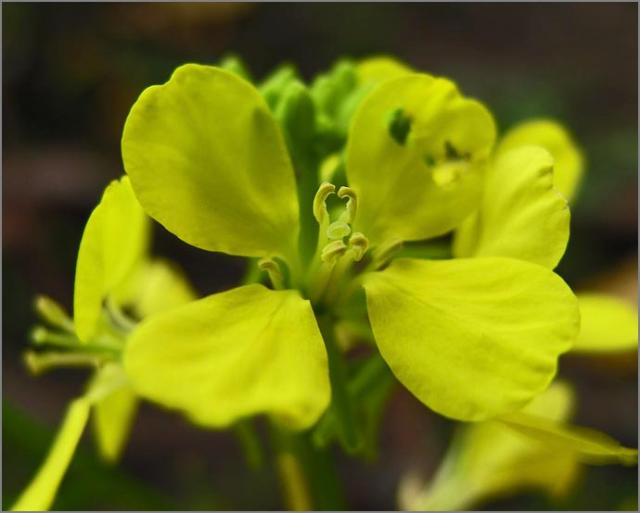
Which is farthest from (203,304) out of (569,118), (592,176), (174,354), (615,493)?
(569,118)

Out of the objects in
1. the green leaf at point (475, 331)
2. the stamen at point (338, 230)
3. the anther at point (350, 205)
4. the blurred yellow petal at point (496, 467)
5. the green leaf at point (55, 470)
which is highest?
the anther at point (350, 205)

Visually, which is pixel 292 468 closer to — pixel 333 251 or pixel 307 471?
pixel 307 471

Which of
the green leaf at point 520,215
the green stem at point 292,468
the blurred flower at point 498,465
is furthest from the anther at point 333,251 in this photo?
the blurred flower at point 498,465

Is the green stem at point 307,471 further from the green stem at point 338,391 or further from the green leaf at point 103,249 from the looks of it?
the green leaf at point 103,249

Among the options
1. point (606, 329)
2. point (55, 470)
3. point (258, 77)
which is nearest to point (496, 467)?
point (606, 329)

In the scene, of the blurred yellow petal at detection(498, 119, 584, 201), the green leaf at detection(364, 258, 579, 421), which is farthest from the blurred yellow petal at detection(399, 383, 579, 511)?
the green leaf at detection(364, 258, 579, 421)

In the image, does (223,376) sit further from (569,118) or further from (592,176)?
(569,118)

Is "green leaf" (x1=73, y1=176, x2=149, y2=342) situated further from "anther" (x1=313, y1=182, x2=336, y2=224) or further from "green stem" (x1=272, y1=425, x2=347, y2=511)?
"green stem" (x1=272, y1=425, x2=347, y2=511)
